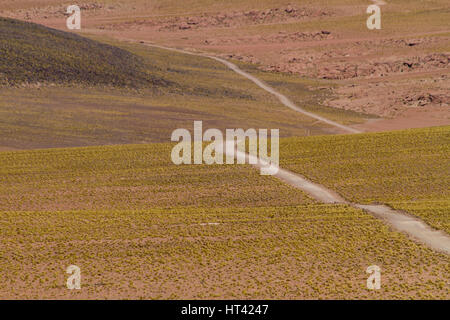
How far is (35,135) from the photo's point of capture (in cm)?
6228

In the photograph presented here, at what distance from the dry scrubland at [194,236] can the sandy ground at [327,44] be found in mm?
34238

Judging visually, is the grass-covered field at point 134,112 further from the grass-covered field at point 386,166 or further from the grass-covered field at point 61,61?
the grass-covered field at point 386,166

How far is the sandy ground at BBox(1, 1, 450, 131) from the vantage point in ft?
286

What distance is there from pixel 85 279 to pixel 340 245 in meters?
12.9

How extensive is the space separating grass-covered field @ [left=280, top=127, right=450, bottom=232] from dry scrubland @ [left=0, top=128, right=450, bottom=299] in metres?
0.31

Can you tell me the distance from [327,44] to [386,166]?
74292 millimetres

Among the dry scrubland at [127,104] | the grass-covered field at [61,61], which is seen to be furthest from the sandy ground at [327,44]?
the grass-covered field at [61,61]

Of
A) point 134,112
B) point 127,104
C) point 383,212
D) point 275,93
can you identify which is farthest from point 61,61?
point 383,212

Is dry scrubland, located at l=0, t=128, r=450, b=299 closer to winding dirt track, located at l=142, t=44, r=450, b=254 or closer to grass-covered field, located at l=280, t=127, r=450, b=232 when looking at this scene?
grass-covered field, located at l=280, t=127, r=450, b=232

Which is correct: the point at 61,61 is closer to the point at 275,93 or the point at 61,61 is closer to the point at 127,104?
the point at 127,104

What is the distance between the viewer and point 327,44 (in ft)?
396

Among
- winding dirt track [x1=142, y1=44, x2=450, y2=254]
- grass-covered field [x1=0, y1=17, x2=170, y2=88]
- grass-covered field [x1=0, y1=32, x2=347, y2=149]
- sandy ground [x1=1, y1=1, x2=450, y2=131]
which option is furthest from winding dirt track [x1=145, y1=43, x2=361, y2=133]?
winding dirt track [x1=142, y1=44, x2=450, y2=254]

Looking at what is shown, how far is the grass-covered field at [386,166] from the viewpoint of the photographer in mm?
41781
